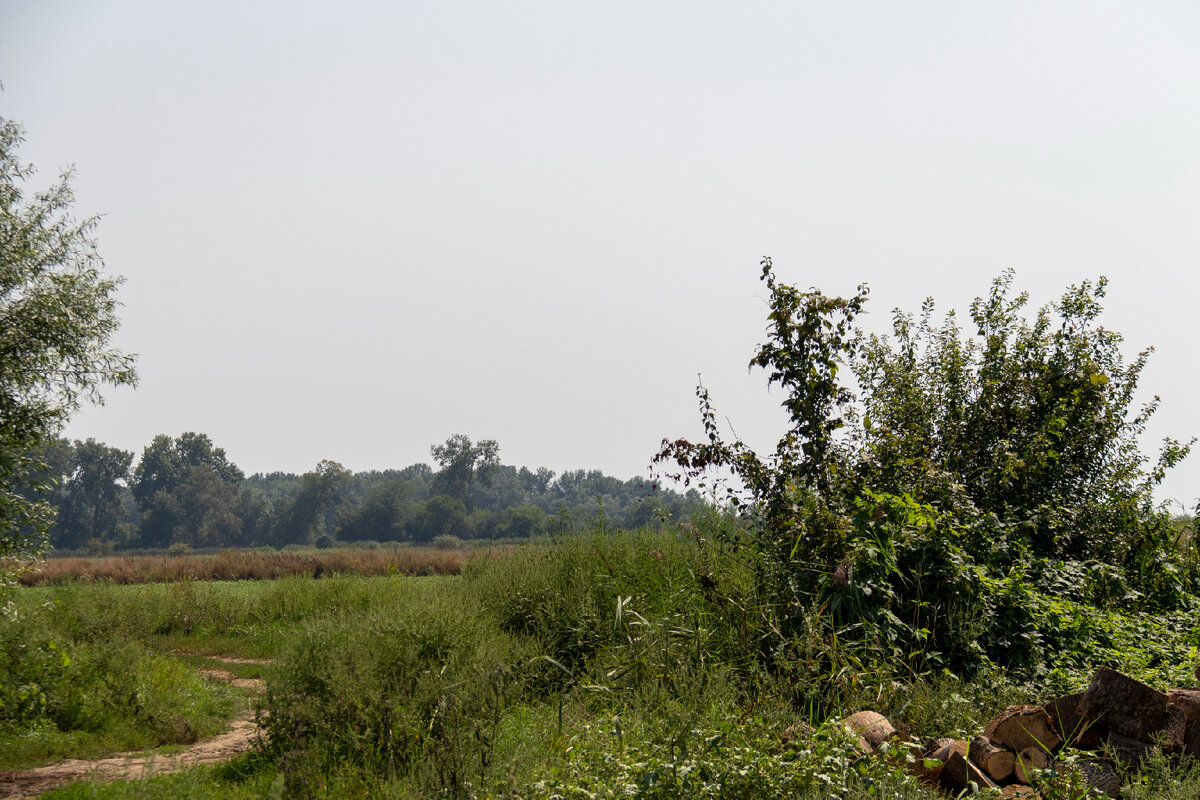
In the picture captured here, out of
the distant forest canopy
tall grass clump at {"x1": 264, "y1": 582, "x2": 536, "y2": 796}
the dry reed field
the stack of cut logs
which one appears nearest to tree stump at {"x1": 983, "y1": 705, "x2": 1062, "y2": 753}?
the stack of cut logs

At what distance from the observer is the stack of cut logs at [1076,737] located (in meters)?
4.45

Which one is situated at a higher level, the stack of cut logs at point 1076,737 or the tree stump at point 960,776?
the stack of cut logs at point 1076,737

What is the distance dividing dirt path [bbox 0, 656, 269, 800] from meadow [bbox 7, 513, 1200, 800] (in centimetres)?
24

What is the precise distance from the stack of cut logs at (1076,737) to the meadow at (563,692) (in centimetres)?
→ 19

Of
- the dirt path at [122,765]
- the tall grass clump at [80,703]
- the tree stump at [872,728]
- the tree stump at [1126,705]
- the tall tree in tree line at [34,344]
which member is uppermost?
the tall tree in tree line at [34,344]

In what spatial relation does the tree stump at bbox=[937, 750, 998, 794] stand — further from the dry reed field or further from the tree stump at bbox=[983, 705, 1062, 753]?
the dry reed field

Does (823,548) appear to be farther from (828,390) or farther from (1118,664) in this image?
(1118,664)

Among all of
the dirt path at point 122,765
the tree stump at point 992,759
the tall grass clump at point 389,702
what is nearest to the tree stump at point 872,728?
the tree stump at point 992,759

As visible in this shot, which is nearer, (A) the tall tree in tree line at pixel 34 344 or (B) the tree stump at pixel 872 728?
(B) the tree stump at pixel 872 728

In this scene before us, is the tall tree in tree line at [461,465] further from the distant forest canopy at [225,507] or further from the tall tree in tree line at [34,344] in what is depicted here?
the tall tree in tree line at [34,344]

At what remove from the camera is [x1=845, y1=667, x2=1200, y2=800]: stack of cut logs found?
14.6 ft

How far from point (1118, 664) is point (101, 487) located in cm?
8506

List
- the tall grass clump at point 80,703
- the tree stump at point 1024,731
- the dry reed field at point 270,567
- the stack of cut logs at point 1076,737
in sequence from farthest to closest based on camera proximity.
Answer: the dry reed field at point 270,567
the tall grass clump at point 80,703
the tree stump at point 1024,731
the stack of cut logs at point 1076,737

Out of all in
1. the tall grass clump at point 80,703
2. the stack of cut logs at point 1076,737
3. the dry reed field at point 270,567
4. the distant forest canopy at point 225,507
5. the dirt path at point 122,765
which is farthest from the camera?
the distant forest canopy at point 225,507
